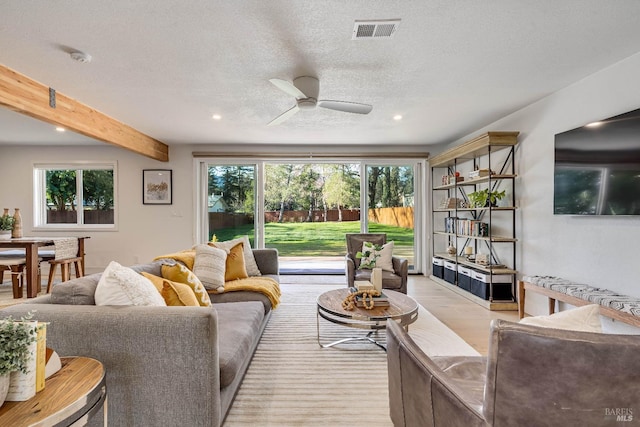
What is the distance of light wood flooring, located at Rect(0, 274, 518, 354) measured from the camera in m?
3.06

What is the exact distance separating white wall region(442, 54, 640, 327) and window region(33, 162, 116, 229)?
21.5 ft

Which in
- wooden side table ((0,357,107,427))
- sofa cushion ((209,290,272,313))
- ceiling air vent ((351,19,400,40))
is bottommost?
sofa cushion ((209,290,272,313))

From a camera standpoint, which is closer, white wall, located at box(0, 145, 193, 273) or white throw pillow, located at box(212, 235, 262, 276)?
white throw pillow, located at box(212, 235, 262, 276)

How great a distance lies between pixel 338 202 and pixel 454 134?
245 centimetres

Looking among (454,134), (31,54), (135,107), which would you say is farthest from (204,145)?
(454,134)

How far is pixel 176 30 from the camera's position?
Answer: 81.1 inches

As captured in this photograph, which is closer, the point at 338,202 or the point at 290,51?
the point at 290,51

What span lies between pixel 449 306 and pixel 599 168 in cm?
216

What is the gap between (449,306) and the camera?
12.9ft

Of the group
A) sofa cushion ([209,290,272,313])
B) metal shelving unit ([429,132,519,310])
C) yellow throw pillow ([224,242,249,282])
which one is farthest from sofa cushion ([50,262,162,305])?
metal shelving unit ([429,132,519,310])

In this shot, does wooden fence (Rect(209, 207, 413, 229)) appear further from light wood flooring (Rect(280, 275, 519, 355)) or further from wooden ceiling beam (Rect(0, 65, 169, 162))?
wooden ceiling beam (Rect(0, 65, 169, 162))

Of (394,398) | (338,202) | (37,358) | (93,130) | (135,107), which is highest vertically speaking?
(135,107)

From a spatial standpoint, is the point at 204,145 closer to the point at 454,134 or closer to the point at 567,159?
the point at 454,134

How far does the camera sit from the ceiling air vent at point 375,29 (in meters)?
1.95
